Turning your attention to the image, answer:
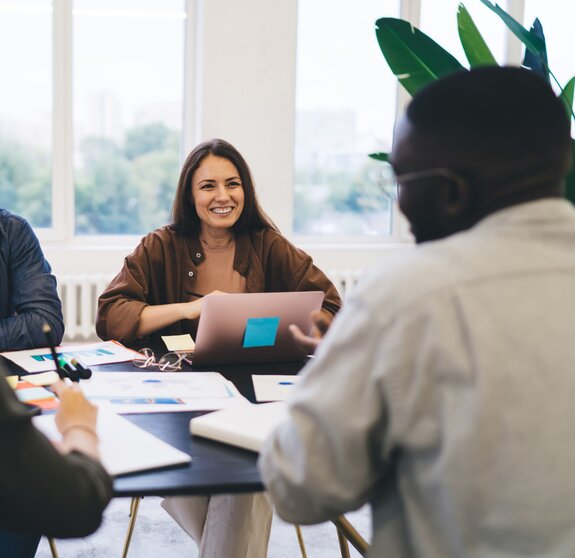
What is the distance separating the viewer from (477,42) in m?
2.55

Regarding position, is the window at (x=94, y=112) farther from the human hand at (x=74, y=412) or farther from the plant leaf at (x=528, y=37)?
the human hand at (x=74, y=412)

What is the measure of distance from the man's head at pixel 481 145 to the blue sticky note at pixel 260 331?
101cm

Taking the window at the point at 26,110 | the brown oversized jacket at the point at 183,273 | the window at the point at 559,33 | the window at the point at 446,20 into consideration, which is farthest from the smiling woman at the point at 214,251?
the window at the point at 559,33

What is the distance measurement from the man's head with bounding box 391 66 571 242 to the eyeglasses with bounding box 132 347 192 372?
1.09 m

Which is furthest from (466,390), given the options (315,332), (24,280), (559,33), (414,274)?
(559,33)

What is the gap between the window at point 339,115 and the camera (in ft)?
15.6

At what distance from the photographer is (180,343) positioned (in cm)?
216

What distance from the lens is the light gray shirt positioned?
86 cm

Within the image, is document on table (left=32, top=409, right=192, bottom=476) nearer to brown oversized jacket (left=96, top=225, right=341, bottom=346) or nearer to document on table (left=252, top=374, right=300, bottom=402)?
document on table (left=252, top=374, right=300, bottom=402)

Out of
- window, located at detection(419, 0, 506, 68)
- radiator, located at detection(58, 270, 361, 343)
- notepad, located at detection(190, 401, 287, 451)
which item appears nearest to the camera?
notepad, located at detection(190, 401, 287, 451)

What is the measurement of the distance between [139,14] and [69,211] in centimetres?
115

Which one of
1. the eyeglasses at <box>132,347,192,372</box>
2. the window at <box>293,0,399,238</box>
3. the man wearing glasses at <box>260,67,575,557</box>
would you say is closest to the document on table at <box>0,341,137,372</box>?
the eyeglasses at <box>132,347,192,372</box>

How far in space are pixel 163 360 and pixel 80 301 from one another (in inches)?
93.5

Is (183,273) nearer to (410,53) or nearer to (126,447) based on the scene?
(410,53)
